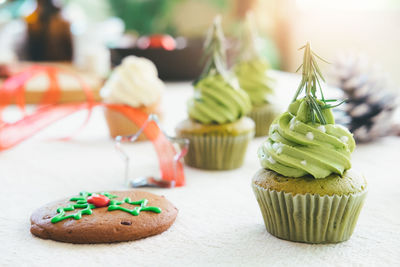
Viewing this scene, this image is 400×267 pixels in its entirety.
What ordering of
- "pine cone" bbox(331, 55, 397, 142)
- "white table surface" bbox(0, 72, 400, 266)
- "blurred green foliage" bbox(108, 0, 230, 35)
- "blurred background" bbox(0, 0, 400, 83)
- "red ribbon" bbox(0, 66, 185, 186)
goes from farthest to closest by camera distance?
"blurred green foliage" bbox(108, 0, 230, 35) → "blurred background" bbox(0, 0, 400, 83) → "pine cone" bbox(331, 55, 397, 142) → "red ribbon" bbox(0, 66, 185, 186) → "white table surface" bbox(0, 72, 400, 266)

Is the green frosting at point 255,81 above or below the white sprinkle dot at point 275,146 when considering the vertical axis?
below

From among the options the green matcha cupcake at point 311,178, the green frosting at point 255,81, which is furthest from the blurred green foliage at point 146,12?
the green matcha cupcake at point 311,178

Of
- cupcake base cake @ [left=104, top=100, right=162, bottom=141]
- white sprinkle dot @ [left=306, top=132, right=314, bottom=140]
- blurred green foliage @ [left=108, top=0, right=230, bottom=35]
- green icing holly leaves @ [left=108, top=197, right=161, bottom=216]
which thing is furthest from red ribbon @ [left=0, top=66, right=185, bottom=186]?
blurred green foliage @ [left=108, top=0, right=230, bottom=35]

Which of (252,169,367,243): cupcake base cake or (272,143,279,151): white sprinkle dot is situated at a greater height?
(272,143,279,151): white sprinkle dot

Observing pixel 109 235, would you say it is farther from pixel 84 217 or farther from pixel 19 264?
pixel 19 264

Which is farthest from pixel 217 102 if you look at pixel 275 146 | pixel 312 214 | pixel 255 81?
pixel 312 214

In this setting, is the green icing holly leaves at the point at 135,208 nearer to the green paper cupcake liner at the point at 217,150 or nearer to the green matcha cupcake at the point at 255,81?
the green paper cupcake liner at the point at 217,150

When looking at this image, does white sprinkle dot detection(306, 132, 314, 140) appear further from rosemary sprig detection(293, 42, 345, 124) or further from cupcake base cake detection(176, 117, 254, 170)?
cupcake base cake detection(176, 117, 254, 170)

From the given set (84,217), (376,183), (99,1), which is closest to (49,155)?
(84,217)
